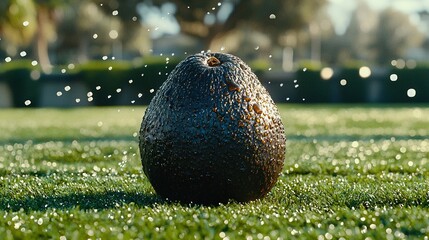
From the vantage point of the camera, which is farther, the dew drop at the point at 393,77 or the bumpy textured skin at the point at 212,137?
the dew drop at the point at 393,77

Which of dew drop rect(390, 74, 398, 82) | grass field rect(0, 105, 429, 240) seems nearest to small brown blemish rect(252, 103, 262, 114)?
grass field rect(0, 105, 429, 240)

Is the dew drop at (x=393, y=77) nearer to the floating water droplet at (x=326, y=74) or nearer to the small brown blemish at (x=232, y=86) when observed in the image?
the floating water droplet at (x=326, y=74)

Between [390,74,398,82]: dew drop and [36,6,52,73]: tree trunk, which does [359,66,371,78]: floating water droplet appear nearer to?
A: [390,74,398,82]: dew drop

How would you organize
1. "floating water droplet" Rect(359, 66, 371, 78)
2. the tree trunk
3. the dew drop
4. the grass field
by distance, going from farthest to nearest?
1. the tree trunk
2. "floating water droplet" Rect(359, 66, 371, 78)
3. the dew drop
4. the grass field

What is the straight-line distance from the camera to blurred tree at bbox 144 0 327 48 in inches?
1435

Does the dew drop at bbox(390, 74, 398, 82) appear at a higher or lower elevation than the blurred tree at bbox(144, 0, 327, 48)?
lower

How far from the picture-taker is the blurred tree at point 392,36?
70887 mm

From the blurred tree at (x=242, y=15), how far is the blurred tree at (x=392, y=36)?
33825mm

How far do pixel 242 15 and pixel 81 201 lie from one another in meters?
34.1

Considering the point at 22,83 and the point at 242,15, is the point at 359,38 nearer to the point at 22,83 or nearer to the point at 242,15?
the point at 242,15

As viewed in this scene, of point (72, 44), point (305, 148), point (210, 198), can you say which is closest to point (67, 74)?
point (305, 148)

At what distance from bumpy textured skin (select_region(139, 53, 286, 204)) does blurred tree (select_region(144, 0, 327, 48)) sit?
30.9 meters

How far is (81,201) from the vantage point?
16.4 ft

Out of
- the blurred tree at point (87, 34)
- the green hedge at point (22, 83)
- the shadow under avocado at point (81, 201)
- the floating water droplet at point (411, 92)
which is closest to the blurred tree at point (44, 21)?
the green hedge at point (22, 83)
